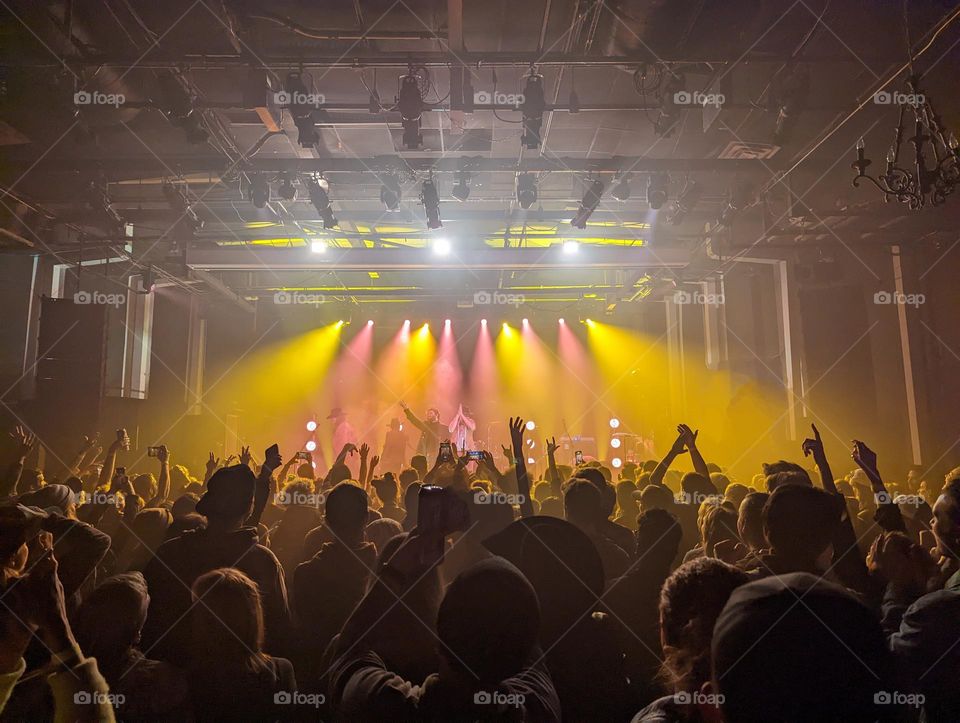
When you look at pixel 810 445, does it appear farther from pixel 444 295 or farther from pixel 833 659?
pixel 444 295

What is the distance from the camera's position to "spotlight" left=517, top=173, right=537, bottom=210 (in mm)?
7590

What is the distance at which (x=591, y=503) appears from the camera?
295 centimetres

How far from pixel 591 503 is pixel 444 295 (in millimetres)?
12902

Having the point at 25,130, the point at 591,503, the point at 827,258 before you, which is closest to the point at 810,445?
the point at 591,503
